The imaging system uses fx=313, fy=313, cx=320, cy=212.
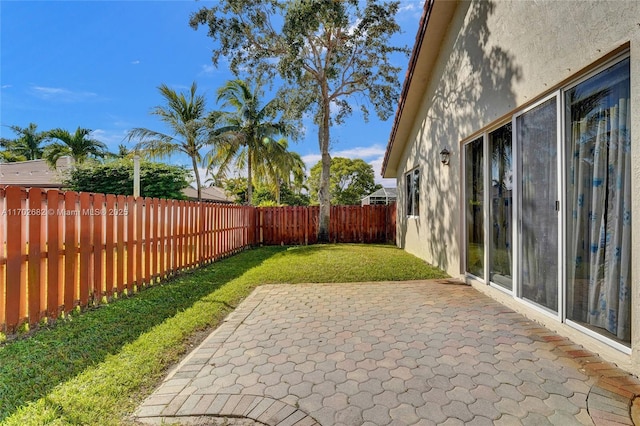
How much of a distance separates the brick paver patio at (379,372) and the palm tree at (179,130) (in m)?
14.4

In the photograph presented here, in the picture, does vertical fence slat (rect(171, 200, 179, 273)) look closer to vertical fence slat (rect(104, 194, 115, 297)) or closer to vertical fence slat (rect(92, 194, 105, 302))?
vertical fence slat (rect(104, 194, 115, 297))

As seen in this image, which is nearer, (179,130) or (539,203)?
(539,203)

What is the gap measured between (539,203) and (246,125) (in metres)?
16.5

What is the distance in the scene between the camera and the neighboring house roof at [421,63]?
258 inches

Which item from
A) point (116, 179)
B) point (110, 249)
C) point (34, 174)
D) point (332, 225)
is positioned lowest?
point (332, 225)

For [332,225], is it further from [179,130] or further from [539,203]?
[539,203]

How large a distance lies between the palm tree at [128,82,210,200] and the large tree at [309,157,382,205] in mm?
19702

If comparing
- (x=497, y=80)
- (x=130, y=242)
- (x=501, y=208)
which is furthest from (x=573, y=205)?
(x=130, y=242)

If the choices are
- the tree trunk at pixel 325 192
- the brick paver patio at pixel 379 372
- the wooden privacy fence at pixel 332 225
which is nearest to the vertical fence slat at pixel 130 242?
the brick paver patio at pixel 379 372

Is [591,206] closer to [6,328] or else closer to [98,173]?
[6,328]

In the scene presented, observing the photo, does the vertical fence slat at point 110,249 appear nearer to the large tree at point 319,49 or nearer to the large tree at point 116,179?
→ the large tree at point 319,49

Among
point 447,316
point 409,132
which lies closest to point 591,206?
point 447,316

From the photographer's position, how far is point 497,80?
4.71m

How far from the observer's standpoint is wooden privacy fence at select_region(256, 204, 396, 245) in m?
14.1
